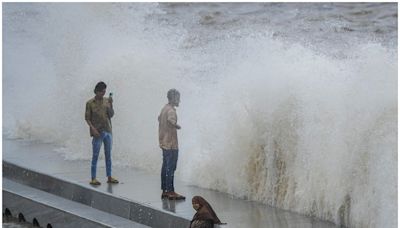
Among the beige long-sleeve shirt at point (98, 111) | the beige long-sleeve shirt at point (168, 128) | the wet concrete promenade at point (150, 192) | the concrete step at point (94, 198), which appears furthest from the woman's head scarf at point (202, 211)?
the beige long-sleeve shirt at point (98, 111)

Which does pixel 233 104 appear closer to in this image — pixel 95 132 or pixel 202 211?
pixel 95 132

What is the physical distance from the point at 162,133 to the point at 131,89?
17.1 ft

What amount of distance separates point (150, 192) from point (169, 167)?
0.73 metres

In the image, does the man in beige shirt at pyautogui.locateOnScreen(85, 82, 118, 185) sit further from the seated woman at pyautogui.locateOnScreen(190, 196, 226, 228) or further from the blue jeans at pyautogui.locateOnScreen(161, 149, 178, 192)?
the seated woman at pyautogui.locateOnScreen(190, 196, 226, 228)

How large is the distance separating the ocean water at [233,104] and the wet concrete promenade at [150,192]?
29 cm

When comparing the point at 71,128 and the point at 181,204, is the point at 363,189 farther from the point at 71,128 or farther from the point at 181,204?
the point at 71,128

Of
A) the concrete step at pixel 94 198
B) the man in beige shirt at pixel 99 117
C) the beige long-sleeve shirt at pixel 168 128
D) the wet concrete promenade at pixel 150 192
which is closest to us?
the wet concrete promenade at pixel 150 192

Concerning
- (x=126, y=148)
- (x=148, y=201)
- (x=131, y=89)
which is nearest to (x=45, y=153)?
(x=126, y=148)

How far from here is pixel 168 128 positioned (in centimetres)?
1166

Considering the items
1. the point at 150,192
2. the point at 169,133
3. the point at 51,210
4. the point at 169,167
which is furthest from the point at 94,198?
the point at 169,133

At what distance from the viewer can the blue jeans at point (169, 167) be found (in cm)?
1180

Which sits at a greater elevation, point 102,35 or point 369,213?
point 102,35

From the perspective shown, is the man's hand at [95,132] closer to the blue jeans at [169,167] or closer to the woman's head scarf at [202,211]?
the blue jeans at [169,167]

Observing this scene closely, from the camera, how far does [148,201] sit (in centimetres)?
1194
